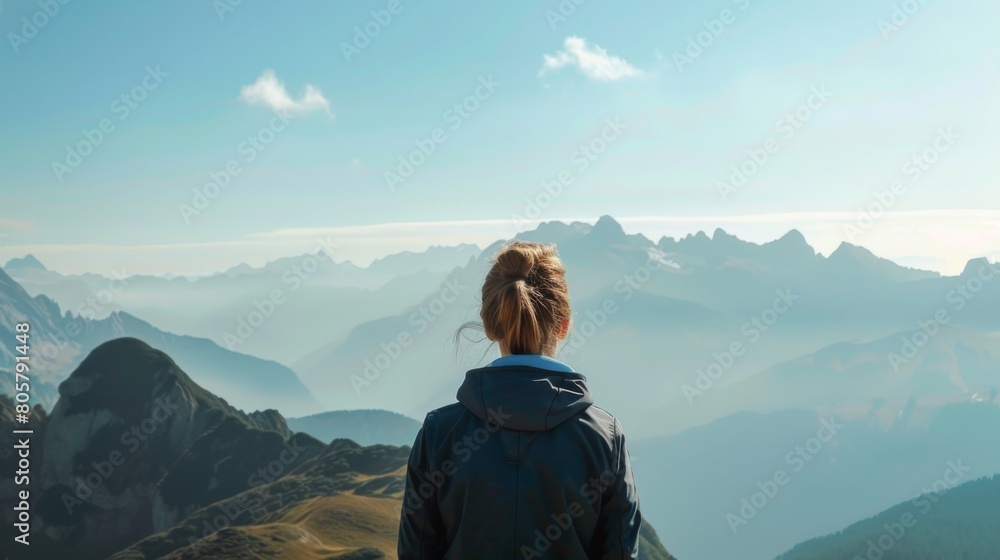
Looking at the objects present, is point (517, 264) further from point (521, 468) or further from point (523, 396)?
point (521, 468)

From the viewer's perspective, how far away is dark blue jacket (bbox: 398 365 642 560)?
4035 millimetres

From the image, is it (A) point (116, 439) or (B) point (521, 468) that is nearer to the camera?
(B) point (521, 468)

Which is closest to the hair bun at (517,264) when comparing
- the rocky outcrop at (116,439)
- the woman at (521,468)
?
the woman at (521,468)

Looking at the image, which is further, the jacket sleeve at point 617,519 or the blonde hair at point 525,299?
the blonde hair at point 525,299

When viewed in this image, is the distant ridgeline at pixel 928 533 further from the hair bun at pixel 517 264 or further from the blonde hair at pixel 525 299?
the hair bun at pixel 517 264

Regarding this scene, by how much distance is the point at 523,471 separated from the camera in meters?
4.04

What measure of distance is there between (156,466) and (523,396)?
15782cm

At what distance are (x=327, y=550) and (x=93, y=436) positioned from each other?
88.3 meters

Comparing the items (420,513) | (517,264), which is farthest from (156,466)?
(517,264)

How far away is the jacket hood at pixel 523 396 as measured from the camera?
4016 mm

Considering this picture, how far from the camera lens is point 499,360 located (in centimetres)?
422

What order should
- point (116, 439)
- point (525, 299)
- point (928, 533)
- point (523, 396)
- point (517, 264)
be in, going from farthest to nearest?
1. point (928, 533)
2. point (116, 439)
3. point (517, 264)
4. point (525, 299)
5. point (523, 396)

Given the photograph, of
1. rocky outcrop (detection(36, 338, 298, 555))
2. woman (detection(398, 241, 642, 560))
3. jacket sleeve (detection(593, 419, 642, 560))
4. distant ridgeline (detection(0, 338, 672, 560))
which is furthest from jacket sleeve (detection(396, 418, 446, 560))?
rocky outcrop (detection(36, 338, 298, 555))

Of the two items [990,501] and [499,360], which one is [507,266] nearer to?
[499,360]
